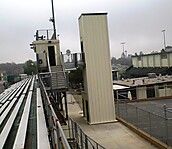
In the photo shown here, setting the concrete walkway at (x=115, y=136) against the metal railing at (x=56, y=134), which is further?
the concrete walkway at (x=115, y=136)

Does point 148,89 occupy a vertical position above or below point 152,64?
below

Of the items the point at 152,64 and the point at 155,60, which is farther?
the point at 152,64

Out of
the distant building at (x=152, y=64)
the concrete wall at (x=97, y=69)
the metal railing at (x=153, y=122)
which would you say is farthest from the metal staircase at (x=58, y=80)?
the distant building at (x=152, y=64)

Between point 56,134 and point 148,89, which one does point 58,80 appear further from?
point 148,89

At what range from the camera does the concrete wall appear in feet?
63.2

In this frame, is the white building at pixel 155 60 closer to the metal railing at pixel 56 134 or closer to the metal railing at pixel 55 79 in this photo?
the metal railing at pixel 55 79

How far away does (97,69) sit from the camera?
1953 cm

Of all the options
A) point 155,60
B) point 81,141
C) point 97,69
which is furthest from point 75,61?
point 155,60

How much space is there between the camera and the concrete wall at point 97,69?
1925 centimetres

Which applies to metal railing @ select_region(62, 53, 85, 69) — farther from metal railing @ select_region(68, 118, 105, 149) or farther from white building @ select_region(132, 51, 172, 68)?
white building @ select_region(132, 51, 172, 68)

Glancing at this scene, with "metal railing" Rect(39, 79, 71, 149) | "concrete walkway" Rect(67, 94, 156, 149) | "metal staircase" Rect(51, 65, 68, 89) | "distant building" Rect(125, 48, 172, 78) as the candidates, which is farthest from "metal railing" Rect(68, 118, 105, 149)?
"distant building" Rect(125, 48, 172, 78)

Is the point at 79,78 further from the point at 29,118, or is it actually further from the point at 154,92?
the point at 29,118

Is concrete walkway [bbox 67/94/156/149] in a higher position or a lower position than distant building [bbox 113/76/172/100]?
lower

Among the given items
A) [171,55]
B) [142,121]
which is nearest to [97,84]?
[142,121]
